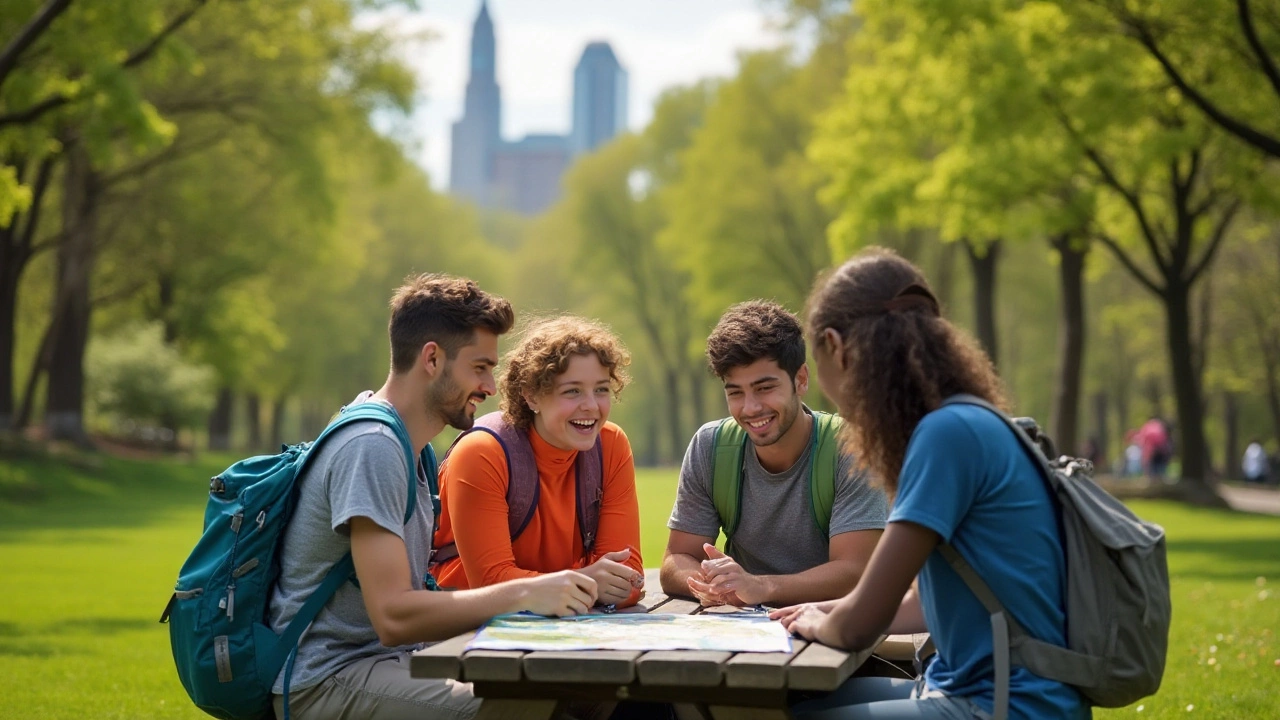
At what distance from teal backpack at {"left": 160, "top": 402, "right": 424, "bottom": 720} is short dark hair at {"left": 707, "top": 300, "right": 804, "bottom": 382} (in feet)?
4.73

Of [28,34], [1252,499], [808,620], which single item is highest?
[28,34]

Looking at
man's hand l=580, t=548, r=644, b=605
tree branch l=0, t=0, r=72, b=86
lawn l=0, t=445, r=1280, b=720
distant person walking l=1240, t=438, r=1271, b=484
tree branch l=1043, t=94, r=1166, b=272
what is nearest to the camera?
man's hand l=580, t=548, r=644, b=605

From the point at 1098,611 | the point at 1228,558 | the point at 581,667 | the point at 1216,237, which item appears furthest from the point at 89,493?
the point at 1098,611

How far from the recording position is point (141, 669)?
350 inches

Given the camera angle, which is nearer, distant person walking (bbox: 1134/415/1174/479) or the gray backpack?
the gray backpack

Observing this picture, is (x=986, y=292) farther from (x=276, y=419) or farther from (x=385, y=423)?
(x=276, y=419)

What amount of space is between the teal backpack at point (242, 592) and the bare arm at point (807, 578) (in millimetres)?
1219

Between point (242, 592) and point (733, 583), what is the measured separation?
5.59 feet

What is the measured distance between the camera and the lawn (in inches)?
304

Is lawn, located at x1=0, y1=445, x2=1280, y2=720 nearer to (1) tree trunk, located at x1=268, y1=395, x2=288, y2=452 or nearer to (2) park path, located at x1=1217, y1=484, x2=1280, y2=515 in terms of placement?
(2) park path, located at x1=1217, y1=484, x2=1280, y2=515

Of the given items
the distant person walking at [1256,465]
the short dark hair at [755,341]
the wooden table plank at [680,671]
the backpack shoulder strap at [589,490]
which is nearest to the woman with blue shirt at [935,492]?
the wooden table plank at [680,671]

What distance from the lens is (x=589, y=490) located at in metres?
5.45

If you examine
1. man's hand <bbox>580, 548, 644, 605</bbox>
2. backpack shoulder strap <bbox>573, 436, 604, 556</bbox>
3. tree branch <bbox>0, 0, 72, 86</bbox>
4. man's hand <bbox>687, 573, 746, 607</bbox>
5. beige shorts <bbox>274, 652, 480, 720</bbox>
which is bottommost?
beige shorts <bbox>274, 652, 480, 720</bbox>

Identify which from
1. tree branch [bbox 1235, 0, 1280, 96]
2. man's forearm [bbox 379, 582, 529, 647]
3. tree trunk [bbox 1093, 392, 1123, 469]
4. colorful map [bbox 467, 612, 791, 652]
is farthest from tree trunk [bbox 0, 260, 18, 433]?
tree trunk [bbox 1093, 392, 1123, 469]
